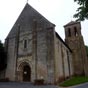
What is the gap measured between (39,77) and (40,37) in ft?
20.4

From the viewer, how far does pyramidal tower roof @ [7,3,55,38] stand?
21.7m

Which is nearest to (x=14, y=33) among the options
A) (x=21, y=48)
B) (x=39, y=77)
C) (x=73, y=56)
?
(x=21, y=48)

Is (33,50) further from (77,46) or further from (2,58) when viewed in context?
(77,46)

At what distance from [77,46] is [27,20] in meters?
14.3

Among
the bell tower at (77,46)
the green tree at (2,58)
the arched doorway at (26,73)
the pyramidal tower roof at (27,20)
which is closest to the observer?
the arched doorway at (26,73)

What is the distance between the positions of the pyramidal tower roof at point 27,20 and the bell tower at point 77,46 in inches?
529

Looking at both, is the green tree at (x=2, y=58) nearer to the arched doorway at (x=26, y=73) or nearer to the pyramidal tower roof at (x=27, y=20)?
the pyramidal tower roof at (x=27, y=20)

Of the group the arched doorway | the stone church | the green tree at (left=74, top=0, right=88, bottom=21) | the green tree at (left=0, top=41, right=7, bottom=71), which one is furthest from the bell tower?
the green tree at (left=74, top=0, right=88, bottom=21)

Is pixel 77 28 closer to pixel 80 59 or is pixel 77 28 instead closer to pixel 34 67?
pixel 80 59

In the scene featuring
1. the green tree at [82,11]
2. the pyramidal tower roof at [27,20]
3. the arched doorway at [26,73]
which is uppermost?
the pyramidal tower roof at [27,20]

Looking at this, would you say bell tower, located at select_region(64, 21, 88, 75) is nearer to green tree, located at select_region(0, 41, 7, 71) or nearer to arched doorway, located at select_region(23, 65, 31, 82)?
arched doorway, located at select_region(23, 65, 31, 82)

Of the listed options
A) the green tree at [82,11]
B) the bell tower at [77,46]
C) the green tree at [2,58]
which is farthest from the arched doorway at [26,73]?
the green tree at [82,11]

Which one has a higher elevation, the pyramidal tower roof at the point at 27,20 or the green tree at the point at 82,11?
the pyramidal tower roof at the point at 27,20

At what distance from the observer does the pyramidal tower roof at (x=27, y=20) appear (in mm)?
21688
